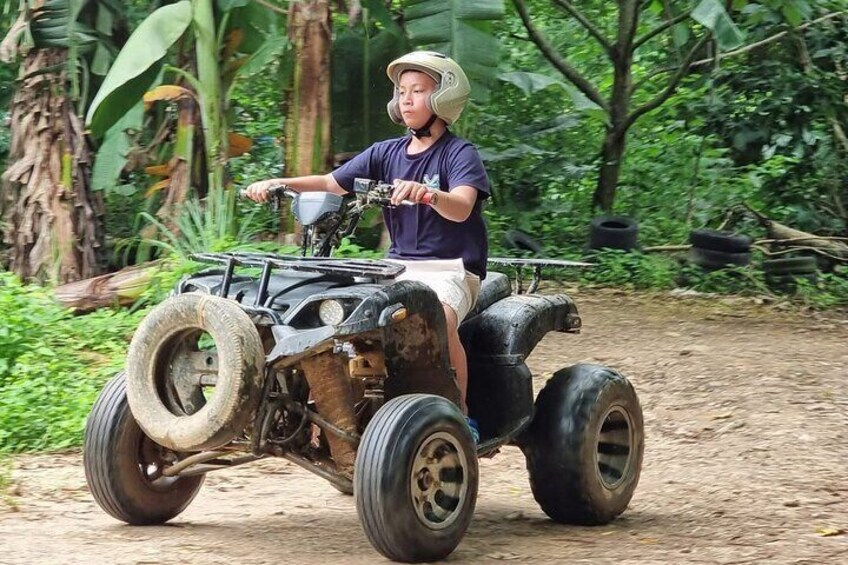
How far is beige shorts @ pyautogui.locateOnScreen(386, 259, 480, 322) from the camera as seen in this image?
4.99 metres

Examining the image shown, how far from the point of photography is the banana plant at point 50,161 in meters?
10.3

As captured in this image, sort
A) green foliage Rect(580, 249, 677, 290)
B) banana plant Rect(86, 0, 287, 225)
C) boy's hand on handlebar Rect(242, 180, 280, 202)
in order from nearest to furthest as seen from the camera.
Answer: boy's hand on handlebar Rect(242, 180, 280, 202) < banana plant Rect(86, 0, 287, 225) < green foliage Rect(580, 249, 677, 290)

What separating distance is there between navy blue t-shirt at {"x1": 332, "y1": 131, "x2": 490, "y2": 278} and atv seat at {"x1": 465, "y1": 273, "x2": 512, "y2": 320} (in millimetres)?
317

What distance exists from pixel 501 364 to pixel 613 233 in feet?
24.6

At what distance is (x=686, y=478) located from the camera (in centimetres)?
666

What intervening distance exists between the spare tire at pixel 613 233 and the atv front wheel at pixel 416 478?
26.8 feet

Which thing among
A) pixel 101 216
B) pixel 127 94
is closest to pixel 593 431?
pixel 127 94

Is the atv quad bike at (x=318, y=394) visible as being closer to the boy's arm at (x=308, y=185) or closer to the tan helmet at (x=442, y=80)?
the boy's arm at (x=308, y=185)

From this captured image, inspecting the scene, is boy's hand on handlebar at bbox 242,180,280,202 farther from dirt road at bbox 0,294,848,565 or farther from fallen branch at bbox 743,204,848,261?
fallen branch at bbox 743,204,848,261

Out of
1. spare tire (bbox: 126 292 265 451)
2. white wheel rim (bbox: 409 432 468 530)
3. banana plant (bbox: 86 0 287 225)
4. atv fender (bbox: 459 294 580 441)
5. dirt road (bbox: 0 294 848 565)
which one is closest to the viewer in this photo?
spare tire (bbox: 126 292 265 451)

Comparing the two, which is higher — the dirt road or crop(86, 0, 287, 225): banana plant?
crop(86, 0, 287, 225): banana plant

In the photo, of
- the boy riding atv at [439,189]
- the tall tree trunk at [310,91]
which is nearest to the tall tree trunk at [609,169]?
the tall tree trunk at [310,91]

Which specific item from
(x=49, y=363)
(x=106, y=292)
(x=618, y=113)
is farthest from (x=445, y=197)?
(x=618, y=113)

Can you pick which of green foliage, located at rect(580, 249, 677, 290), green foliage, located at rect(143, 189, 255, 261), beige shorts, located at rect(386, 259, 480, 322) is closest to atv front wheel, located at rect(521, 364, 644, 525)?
beige shorts, located at rect(386, 259, 480, 322)
